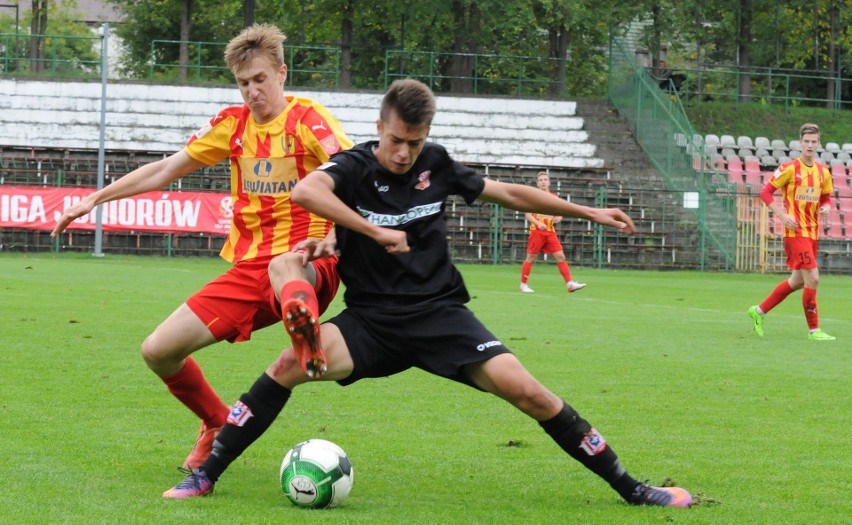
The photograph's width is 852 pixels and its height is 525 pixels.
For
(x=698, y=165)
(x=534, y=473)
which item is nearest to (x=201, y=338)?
(x=534, y=473)

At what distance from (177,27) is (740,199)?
28029mm

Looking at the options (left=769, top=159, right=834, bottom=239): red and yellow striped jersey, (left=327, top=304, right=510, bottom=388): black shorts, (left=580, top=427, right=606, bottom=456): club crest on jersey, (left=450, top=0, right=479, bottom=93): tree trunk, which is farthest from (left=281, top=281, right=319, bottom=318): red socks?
(left=450, top=0, right=479, bottom=93): tree trunk

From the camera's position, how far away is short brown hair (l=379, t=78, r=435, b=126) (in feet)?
16.6

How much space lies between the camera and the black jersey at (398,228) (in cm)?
538

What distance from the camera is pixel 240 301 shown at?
6.00m

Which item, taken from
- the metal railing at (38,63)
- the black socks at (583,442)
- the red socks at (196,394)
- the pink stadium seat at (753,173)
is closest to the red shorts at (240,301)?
the red socks at (196,394)

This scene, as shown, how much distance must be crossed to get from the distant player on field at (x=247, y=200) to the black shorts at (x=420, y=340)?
1.67ft

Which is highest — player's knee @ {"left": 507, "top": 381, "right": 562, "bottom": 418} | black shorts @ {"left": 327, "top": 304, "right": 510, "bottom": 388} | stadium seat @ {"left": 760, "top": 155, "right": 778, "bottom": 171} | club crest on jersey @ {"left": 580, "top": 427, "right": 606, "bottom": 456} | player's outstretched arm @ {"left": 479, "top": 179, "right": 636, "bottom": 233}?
stadium seat @ {"left": 760, "top": 155, "right": 778, "bottom": 171}

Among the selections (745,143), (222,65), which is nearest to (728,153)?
(745,143)

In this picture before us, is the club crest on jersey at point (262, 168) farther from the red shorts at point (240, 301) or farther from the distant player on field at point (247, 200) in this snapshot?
the red shorts at point (240, 301)

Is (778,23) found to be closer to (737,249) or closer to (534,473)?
(737,249)

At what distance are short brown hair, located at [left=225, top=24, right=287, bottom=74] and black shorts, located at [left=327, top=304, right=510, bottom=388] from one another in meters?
1.48

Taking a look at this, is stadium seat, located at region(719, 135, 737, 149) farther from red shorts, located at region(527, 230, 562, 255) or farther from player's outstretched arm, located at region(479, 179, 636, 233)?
player's outstretched arm, located at region(479, 179, 636, 233)

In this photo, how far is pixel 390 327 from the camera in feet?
17.5
